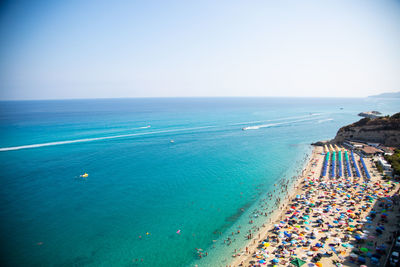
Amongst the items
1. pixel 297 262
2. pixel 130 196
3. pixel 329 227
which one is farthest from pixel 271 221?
pixel 130 196

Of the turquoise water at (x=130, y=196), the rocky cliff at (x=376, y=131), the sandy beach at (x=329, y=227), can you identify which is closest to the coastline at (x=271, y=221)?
the sandy beach at (x=329, y=227)

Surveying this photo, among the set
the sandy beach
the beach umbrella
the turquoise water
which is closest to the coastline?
the sandy beach

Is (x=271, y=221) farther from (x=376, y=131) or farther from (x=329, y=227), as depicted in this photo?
(x=376, y=131)

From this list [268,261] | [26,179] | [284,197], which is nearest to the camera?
[268,261]

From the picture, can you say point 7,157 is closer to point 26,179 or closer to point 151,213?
point 26,179

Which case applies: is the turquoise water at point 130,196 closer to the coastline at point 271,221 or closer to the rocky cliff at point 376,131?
the coastline at point 271,221

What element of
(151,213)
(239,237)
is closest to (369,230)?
(239,237)

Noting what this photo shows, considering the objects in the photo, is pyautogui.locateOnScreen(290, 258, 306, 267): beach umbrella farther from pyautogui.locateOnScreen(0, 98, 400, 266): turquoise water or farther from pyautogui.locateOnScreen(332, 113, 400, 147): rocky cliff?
pyautogui.locateOnScreen(332, 113, 400, 147): rocky cliff

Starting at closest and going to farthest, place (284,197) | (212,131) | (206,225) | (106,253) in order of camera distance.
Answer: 1. (106,253)
2. (206,225)
3. (284,197)
4. (212,131)
